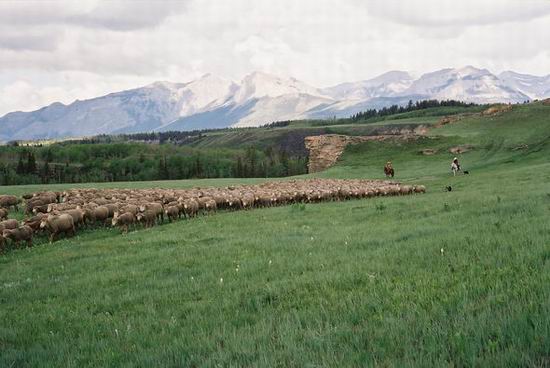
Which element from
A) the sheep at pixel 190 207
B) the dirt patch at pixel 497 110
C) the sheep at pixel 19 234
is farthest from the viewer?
the dirt patch at pixel 497 110

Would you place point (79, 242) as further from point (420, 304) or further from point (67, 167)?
point (67, 167)

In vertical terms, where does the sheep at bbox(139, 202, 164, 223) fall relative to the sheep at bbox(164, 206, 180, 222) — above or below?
above

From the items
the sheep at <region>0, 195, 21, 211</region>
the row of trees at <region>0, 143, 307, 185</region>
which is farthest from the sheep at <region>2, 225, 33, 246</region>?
the row of trees at <region>0, 143, 307, 185</region>

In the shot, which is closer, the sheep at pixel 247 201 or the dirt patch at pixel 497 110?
the sheep at pixel 247 201

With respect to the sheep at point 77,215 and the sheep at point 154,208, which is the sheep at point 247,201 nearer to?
the sheep at point 154,208

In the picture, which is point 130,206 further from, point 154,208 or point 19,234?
point 19,234

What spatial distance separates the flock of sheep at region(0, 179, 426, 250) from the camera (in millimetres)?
21516

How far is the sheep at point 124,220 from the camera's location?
74.6 ft

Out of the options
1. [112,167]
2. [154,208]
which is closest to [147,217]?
[154,208]

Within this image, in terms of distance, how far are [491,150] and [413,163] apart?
28.7 feet

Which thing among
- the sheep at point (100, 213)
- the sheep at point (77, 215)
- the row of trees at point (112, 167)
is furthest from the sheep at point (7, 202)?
the row of trees at point (112, 167)

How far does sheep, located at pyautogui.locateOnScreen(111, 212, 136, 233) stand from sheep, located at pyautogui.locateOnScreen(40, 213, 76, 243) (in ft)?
6.37

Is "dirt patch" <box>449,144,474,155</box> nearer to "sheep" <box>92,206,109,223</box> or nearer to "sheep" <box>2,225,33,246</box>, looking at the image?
"sheep" <box>92,206,109,223</box>

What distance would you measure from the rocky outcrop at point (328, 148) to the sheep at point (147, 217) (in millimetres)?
43956
